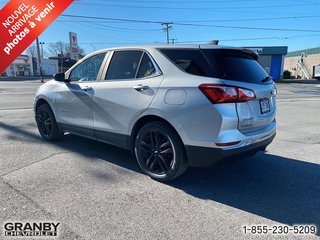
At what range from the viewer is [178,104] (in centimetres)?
324

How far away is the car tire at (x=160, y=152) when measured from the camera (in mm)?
3381

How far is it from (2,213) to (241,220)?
2.53 meters

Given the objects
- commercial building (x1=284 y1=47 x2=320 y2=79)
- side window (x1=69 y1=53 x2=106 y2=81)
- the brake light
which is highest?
side window (x1=69 y1=53 x2=106 y2=81)

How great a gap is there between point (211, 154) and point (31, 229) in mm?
2040

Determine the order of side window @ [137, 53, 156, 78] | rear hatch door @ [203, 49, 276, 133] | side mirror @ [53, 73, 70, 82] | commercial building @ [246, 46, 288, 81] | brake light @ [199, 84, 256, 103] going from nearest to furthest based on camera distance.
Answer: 1. brake light @ [199, 84, 256, 103]
2. rear hatch door @ [203, 49, 276, 133]
3. side window @ [137, 53, 156, 78]
4. side mirror @ [53, 73, 70, 82]
5. commercial building @ [246, 46, 288, 81]

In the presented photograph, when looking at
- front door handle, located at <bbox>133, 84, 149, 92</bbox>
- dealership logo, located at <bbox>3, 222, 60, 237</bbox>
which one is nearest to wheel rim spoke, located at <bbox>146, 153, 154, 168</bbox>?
front door handle, located at <bbox>133, 84, 149, 92</bbox>

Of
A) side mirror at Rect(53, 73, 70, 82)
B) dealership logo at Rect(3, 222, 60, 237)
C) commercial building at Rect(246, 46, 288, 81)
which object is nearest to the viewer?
dealership logo at Rect(3, 222, 60, 237)

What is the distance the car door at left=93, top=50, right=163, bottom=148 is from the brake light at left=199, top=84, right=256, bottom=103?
70 centimetres

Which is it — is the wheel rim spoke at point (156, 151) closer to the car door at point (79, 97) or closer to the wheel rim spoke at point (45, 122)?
the car door at point (79, 97)

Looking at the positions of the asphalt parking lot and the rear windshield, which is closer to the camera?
the asphalt parking lot

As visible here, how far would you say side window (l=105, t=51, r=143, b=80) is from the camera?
3881 mm

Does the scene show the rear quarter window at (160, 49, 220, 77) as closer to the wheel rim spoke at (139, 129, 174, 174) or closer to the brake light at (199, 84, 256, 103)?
the brake light at (199, 84, 256, 103)

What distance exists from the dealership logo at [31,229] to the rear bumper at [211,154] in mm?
1643

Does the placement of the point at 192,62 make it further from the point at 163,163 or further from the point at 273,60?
the point at 273,60
